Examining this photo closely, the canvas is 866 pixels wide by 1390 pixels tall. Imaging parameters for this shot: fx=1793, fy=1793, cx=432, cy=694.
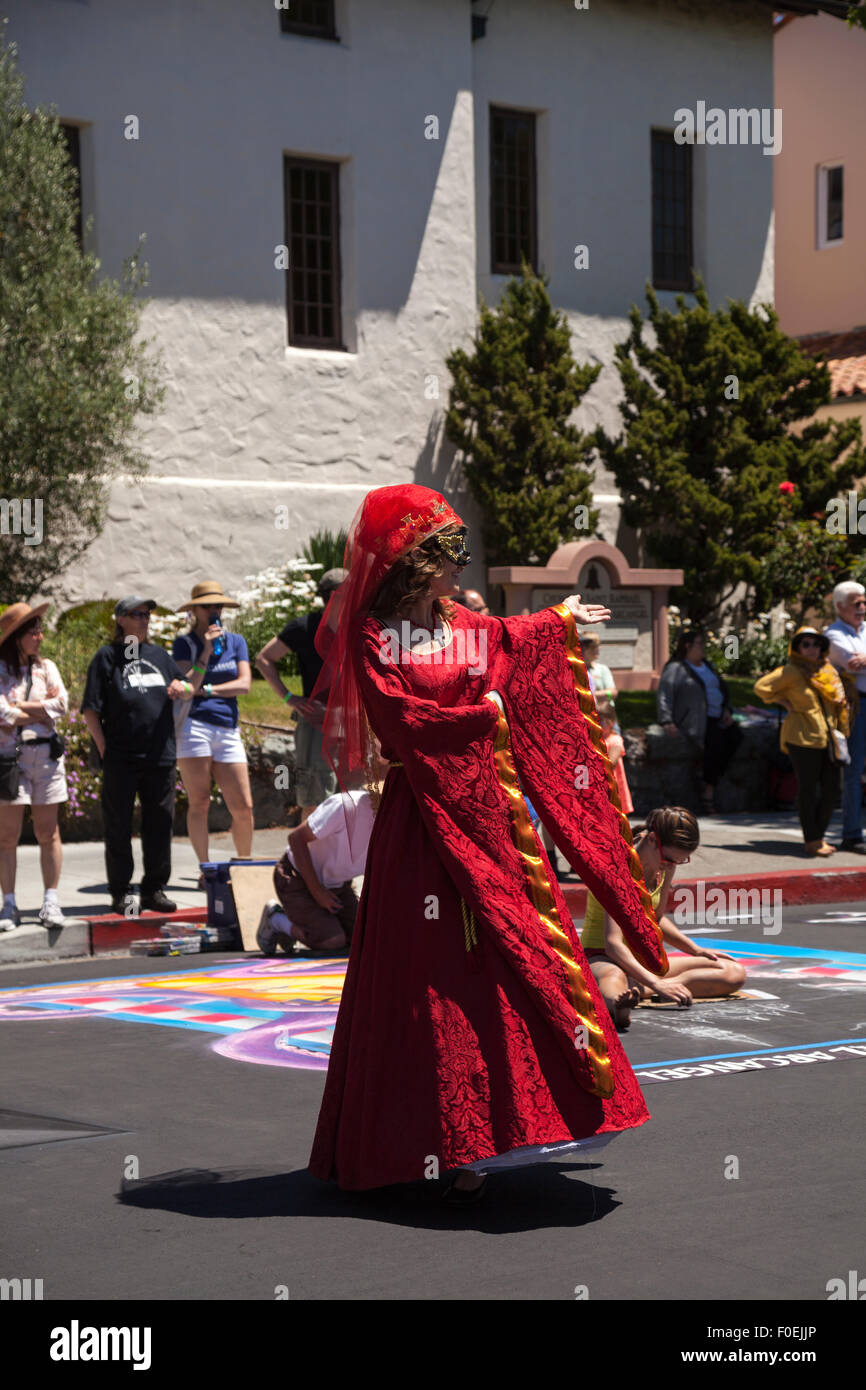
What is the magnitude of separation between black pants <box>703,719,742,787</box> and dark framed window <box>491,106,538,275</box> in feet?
31.7

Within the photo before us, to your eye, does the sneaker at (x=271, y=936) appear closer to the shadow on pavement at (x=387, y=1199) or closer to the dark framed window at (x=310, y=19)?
the shadow on pavement at (x=387, y=1199)

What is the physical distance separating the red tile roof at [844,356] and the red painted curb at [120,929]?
1640 cm

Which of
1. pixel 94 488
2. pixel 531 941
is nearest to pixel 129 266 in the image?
pixel 94 488

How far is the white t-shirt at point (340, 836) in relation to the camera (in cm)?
910

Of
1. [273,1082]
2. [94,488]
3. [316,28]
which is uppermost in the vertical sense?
[316,28]

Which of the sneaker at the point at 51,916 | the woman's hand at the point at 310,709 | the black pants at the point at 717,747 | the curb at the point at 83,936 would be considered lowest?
the curb at the point at 83,936

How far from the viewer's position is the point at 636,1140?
5738 mm

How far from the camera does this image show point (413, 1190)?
523cm

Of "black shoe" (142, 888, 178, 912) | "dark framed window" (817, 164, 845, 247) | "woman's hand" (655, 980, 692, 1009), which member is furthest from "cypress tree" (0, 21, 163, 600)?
"dark framed window" (817, 164, 845, 247)

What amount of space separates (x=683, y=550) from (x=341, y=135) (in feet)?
21.9

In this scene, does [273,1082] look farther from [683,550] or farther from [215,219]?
[683,550]

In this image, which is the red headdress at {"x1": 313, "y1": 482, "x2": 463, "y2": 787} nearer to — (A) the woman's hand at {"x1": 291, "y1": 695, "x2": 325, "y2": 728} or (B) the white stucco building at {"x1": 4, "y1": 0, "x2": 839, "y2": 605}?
(A) the woman's hand at {"x1": 291, "y1": 695, "x2": 325, "y2": 728}

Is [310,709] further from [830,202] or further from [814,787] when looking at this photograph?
[830,202]

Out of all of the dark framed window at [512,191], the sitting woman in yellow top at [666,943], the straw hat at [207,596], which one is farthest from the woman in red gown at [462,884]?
the dark framed window at [512,191]
